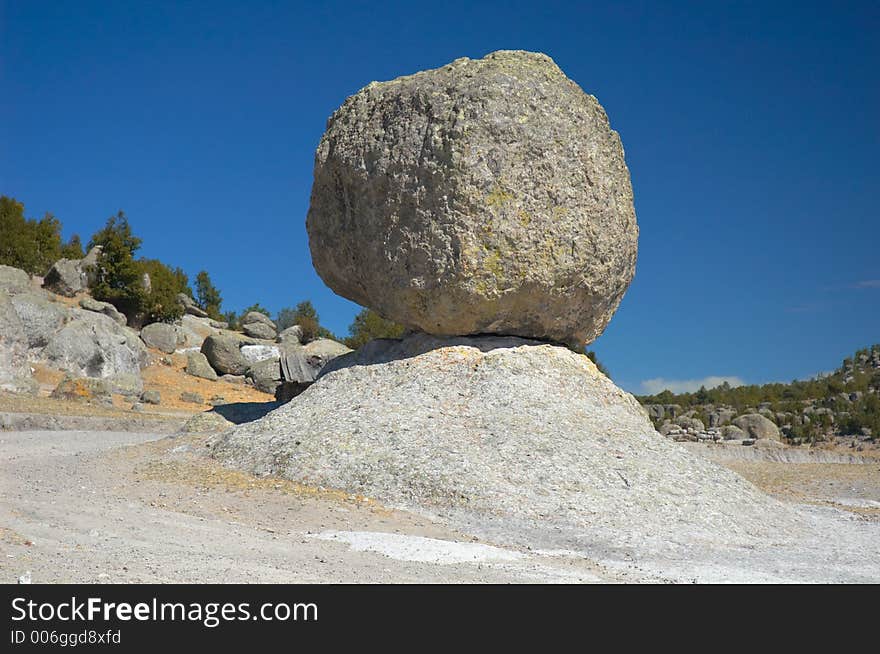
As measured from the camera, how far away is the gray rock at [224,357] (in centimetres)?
3062

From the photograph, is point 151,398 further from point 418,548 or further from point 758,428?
point 758,428

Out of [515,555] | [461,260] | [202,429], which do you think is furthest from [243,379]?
[515,555]

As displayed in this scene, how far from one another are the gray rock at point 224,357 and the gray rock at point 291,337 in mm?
6078

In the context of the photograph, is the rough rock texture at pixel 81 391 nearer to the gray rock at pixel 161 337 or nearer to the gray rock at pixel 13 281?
the gray rock at pixel 13 281

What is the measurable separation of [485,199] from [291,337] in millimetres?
27986

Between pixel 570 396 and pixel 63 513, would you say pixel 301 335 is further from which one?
pixel 63 513

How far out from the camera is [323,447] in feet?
34.9

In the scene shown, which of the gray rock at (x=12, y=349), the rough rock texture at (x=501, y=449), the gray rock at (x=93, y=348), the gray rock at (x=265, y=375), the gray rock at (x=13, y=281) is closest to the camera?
the rough rock texture at (x=501, y=449)

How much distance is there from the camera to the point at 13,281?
85.5 feet

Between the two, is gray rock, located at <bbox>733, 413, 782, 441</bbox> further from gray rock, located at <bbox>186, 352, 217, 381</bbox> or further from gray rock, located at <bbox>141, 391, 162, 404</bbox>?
gray rock, located at <bbox>186, 352, 217, 381</bbox>

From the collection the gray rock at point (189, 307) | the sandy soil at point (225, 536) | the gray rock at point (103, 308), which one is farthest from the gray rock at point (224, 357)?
the sandy soil at point (225, 536)

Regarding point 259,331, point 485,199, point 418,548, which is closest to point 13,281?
point 259,331

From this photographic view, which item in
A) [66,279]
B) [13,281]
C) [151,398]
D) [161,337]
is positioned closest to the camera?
[151,398]

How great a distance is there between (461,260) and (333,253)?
298cm
